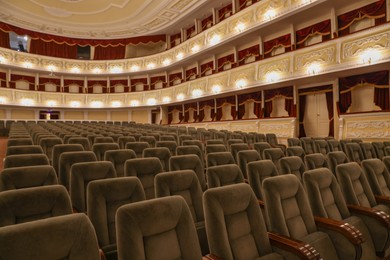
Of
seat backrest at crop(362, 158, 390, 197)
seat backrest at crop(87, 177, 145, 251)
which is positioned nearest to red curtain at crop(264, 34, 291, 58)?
seat backrest at crop(362, 158, 390, 197)

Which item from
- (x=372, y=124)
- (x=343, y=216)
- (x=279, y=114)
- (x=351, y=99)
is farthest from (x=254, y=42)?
(x=343, y=216)

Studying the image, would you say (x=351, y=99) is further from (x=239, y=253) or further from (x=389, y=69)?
(x=239, y=253)

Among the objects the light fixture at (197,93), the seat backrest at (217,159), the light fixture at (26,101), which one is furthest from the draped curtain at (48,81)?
the seat backrest at (217,159)

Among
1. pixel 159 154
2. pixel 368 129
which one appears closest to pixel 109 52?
pixel 368 129

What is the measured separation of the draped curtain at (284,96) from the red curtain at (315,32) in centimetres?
115

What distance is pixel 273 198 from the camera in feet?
4.17

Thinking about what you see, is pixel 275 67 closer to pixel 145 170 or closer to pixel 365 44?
pixel 365 44

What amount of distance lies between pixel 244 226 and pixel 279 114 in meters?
6.41

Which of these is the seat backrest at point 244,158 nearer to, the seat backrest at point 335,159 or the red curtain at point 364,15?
the seat backrest at point 335,159

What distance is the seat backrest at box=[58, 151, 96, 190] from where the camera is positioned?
1.78m

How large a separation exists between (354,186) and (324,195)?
37 cm

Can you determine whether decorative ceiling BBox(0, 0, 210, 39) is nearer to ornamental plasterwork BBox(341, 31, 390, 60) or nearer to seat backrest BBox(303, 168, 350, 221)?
ornamental plasterwork BBox(341, 31, 390, 60)

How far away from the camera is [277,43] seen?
7031 millimetres

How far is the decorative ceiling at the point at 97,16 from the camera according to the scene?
9.84 metres
